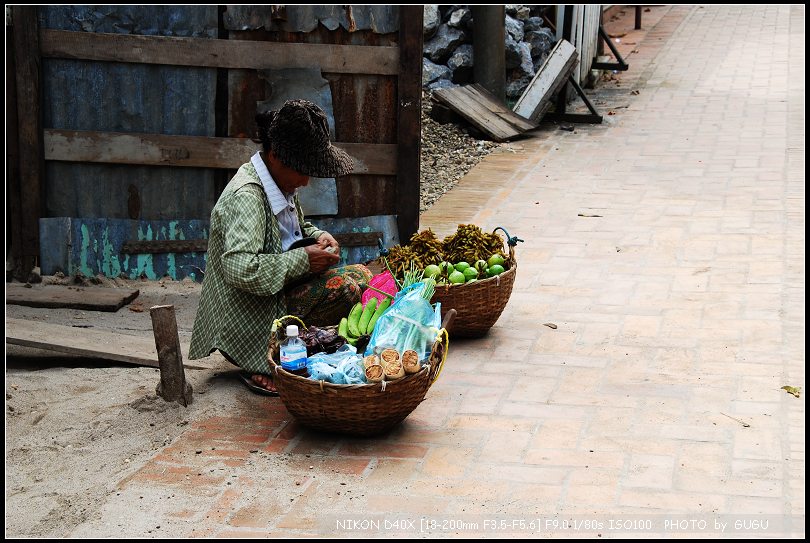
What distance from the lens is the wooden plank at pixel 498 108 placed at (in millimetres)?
12078

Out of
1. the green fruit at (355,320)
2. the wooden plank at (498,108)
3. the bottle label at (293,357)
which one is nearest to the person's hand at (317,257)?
the green fruit at (355,320)

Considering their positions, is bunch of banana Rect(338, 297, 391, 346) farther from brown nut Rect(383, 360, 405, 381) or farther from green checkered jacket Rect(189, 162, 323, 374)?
brown nut Rect(383, 360, 405, 381)

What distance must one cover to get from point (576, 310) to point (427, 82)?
275 inches

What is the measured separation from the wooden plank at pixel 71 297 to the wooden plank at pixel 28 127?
0.86 feet

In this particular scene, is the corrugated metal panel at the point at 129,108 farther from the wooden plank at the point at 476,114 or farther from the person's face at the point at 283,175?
the wooden plank at the point at 476,114

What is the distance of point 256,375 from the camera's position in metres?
5.25

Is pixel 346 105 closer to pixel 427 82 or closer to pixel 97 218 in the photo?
pixel 97 218

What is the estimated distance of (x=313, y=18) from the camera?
22.1ft

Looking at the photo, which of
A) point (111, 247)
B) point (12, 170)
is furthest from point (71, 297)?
point (12, 170)

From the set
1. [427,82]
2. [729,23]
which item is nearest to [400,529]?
[427,82]

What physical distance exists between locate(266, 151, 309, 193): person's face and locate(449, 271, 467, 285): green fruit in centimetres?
114

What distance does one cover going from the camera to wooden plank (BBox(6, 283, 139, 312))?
266 inches

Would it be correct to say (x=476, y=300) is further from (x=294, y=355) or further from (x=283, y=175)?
(x=294, y=355)

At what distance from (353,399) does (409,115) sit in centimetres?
289
